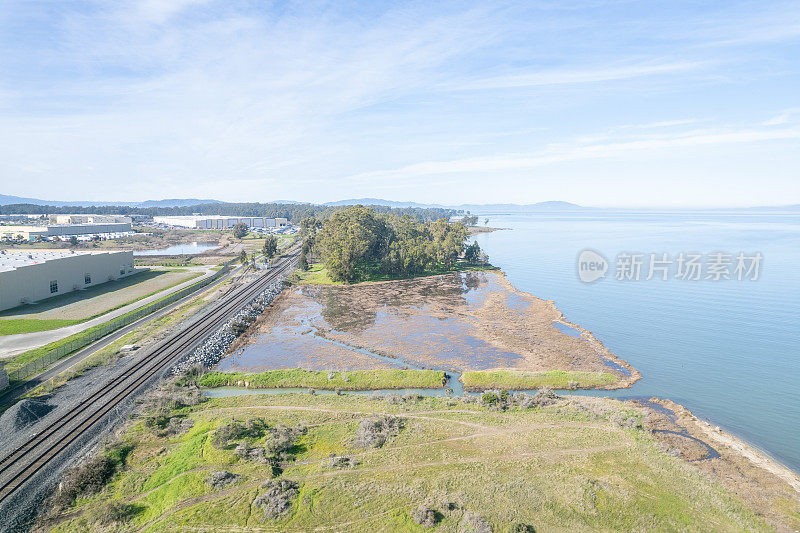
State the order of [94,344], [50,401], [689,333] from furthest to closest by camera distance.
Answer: [689,333], [94,344], [50,401]

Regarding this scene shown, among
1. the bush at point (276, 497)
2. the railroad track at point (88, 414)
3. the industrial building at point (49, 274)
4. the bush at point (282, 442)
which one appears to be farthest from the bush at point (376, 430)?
the industrial building at point (49, 274)

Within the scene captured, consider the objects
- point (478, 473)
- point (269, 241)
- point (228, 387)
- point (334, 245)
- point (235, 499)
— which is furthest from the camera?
point (269, 241)

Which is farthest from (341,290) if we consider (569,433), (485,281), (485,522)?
(485,522)

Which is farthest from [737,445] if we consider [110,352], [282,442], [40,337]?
[40,337]

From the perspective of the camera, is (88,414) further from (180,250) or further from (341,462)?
(180,250)

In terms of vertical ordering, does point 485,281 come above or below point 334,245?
below

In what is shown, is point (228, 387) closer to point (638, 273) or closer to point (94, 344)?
point (94, 344)

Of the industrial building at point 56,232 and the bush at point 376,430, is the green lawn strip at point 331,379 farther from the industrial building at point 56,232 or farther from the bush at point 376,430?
the industrial building at point 56,232
